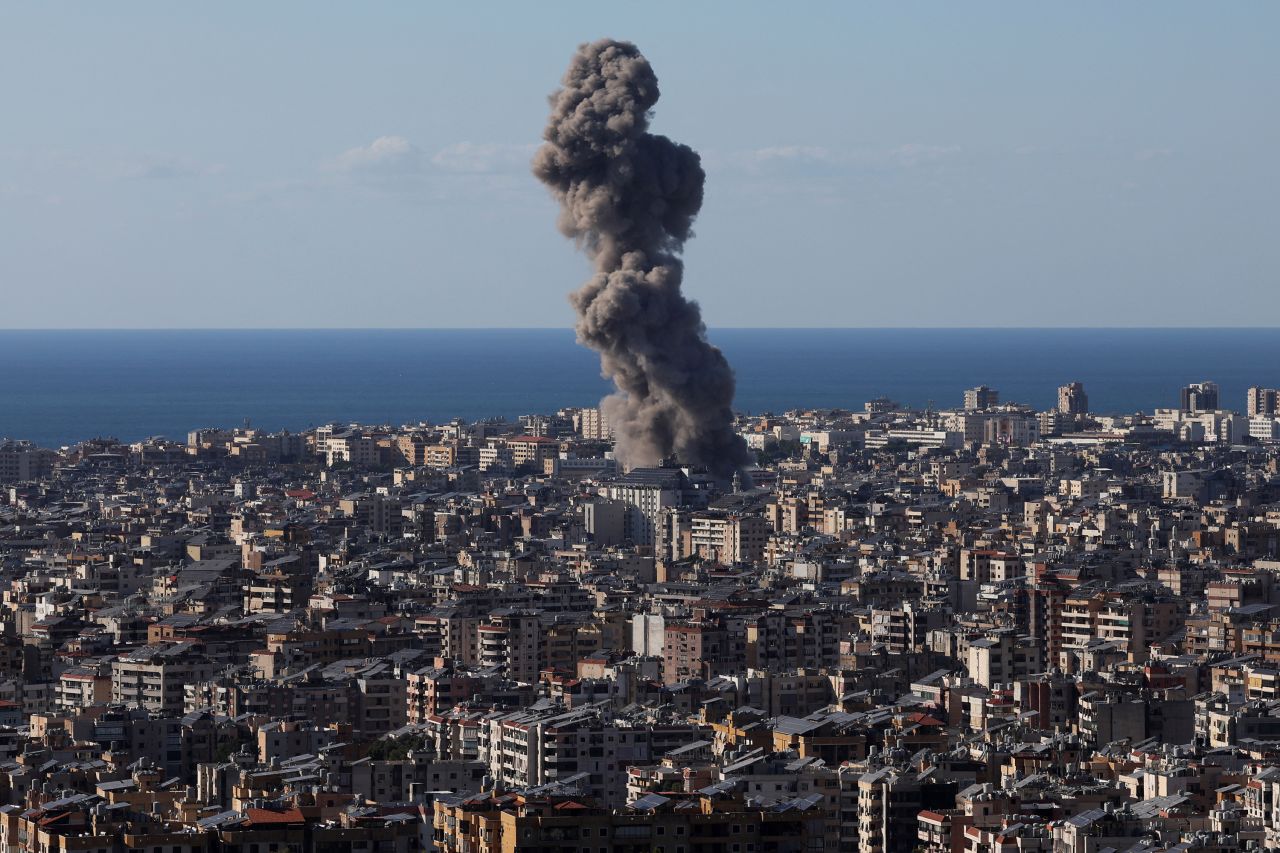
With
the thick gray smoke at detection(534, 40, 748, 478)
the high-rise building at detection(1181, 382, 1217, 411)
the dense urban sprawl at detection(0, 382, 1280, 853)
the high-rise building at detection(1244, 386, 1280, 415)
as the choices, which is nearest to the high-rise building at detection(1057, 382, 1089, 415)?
the high-rise building at detection(1181, 382, 1217, 411)

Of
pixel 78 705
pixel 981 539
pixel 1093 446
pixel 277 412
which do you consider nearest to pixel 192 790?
pixel 78 705

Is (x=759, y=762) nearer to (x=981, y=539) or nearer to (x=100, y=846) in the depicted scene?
(x=100, y=846)

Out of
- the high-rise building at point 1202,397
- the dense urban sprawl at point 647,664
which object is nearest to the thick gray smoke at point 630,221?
the dense urban sprawl at point 647,664

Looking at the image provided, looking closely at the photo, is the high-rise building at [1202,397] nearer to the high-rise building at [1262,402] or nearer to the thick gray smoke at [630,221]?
the high-rise building at [1262,402]

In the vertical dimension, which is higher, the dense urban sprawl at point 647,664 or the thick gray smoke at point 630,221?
the thick gray smoke at point 630,221

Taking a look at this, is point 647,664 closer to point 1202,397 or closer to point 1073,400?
point 1073,400

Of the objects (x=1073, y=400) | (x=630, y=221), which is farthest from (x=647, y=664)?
(x=1073, y=400)
